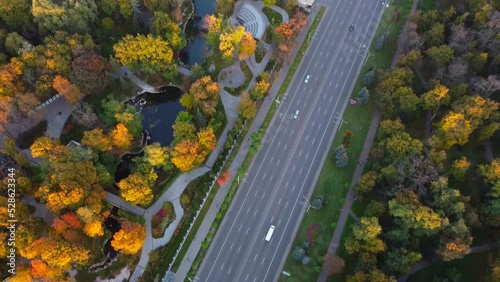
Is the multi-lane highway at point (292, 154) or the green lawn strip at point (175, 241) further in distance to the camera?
the multi-lane highway at point (292, 154)

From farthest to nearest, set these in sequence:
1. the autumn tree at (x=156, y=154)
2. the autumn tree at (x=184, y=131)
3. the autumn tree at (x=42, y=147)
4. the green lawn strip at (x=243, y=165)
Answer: the autumn tree at (x=184, y=131)
the autumn tree at (x=156, y=154)
the green lawn strip at (x=243, y=165)
the autumn tree at (x=42, y=147)

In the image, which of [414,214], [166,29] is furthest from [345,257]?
[166,29]

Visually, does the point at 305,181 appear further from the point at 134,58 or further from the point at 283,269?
the point at 134,58

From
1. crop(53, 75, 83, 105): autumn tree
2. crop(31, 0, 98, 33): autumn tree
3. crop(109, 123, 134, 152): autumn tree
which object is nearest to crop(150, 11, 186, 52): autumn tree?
crop(31, 0, 98, 33): autumn tree

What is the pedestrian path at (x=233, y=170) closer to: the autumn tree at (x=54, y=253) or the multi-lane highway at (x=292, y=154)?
the multi-lane highway at (x=292, y=154)

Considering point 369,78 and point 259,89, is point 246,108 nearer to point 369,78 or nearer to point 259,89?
point 259,89

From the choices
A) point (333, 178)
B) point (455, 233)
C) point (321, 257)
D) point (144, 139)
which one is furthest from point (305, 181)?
point (144, 139)

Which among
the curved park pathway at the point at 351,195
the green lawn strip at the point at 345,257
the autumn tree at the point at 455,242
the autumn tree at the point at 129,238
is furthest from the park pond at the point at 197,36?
the autumn tree at the point at 455,242

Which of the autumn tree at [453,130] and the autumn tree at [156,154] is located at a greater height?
the autumn tree at [453,130]
